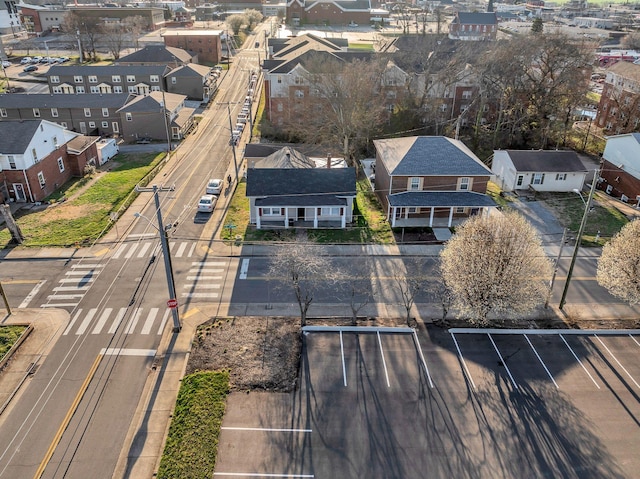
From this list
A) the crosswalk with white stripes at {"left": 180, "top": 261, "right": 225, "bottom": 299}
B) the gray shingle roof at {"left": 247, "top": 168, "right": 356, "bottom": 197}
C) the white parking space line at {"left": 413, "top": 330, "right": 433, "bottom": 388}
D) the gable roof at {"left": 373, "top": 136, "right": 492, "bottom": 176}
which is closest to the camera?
the white parking space line at {"left": 413, "top": 330, "right": 433, "bottom": 388}

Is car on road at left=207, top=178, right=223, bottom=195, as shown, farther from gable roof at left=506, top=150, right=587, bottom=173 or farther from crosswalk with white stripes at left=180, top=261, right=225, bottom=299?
gable roof at left=506, top=150, right=587, bottom=173

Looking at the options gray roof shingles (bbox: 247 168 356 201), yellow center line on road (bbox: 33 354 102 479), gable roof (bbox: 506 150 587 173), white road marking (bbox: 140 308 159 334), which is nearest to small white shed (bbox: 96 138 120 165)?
gray roof shingles (bbox: 247 168 356 201)

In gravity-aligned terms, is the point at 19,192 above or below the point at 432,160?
below

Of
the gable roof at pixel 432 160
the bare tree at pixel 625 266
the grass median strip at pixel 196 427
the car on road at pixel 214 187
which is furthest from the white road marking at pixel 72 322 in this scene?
the bare tree at pixel 625 266

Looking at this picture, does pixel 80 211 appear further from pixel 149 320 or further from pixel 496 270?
pixel 496 270

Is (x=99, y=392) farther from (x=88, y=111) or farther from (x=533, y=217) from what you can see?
(x=88, y=111)

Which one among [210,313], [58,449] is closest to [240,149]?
[210,313]

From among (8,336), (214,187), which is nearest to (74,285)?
(8,336)
